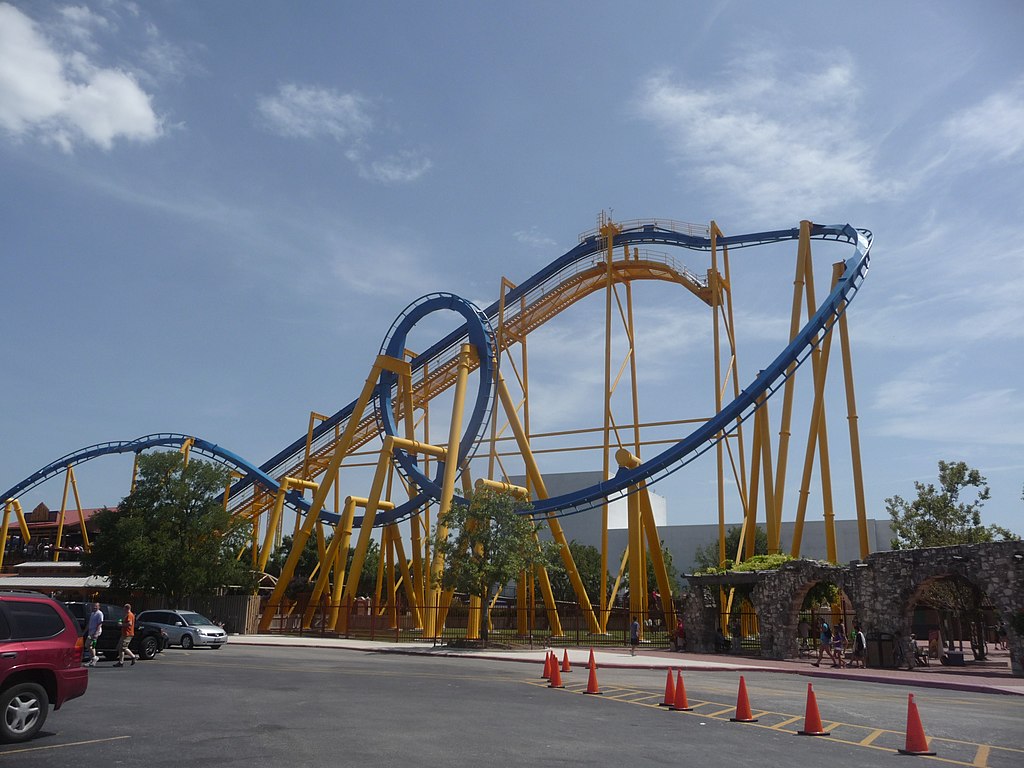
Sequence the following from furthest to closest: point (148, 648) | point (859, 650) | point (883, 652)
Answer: point (883, 652), point (859, 650), point (148, 648)

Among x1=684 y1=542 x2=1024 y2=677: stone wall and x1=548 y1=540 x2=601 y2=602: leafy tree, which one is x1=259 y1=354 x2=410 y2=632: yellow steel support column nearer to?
x1=684 y1=542 x2=1024 y2=677: stone wall

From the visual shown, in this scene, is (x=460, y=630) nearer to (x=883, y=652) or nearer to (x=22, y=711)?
(x=883, y=652)

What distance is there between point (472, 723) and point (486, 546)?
62.9 ft

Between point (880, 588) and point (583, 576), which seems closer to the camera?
point (880, 588)

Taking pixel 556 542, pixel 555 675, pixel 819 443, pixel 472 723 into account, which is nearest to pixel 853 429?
pixel 819 443

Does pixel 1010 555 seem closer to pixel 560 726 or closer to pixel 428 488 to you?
pixel 560 726

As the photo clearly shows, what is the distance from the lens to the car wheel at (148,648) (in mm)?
22219

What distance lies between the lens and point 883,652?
2394cm

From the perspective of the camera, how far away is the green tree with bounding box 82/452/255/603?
38.9 m

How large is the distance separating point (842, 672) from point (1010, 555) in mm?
5259

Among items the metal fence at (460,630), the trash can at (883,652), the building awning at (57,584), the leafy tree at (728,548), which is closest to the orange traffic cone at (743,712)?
the trash can at (883,652)

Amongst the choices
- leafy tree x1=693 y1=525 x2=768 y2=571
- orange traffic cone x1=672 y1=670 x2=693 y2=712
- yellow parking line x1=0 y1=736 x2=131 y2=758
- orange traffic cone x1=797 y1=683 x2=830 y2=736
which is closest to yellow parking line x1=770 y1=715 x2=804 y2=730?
orange traffic cone x1=797 y1=683 x2=830 y2=736

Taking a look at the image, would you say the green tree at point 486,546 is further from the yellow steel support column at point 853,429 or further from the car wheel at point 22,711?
the car wheel at point 22,711

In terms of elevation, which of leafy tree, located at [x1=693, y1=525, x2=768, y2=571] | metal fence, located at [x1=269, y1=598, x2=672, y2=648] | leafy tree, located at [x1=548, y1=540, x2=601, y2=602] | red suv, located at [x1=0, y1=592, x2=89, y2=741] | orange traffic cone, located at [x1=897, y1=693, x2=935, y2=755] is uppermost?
leafy tree, located at [x1=693, y1=525, x2=768, y2=571]
